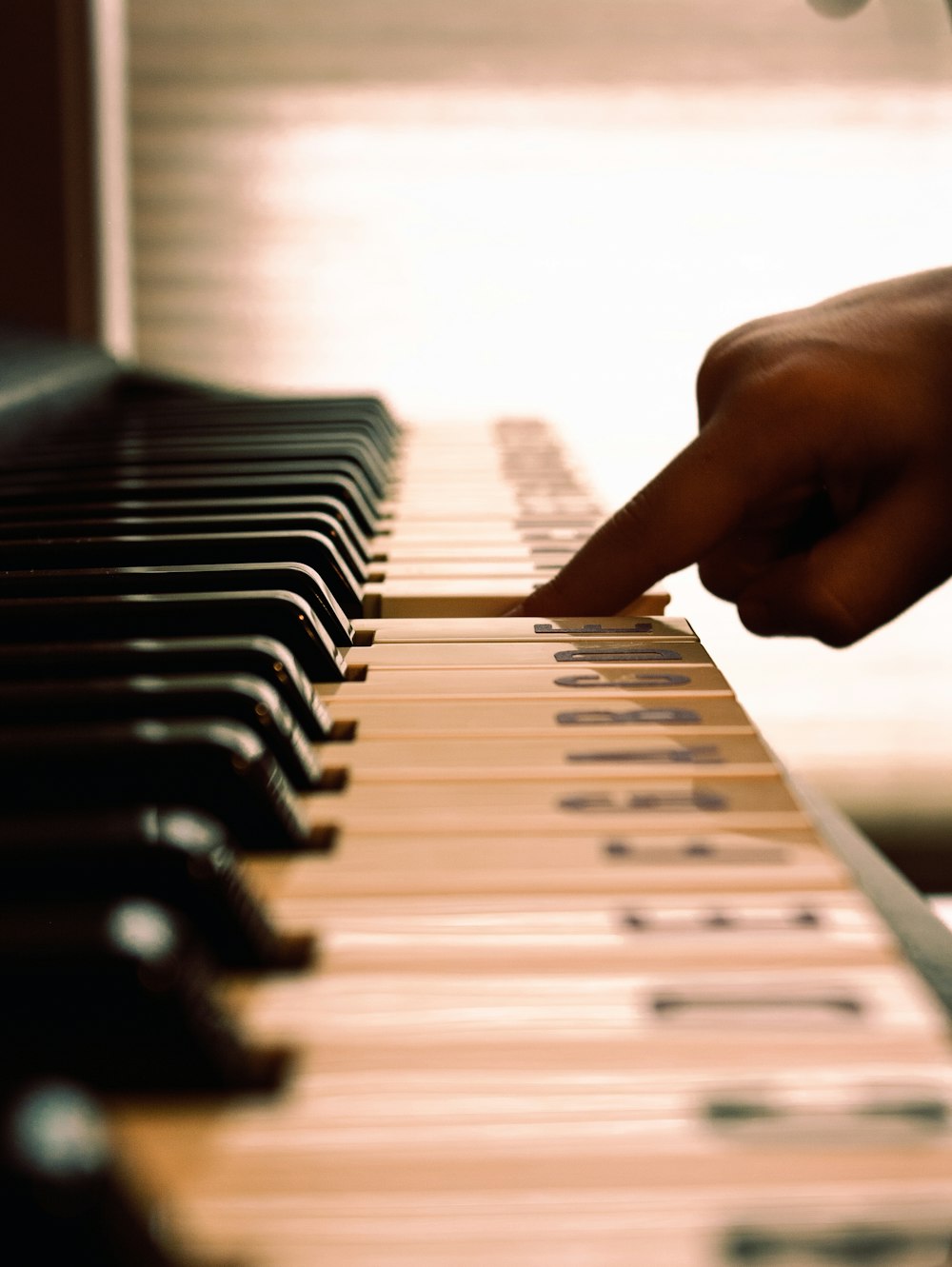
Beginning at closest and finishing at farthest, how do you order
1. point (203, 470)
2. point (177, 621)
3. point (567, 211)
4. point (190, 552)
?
point (177, 621) → point (190, 552) → point (203, 470) → point (567, 211)

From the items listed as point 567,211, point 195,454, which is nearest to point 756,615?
point 195,454

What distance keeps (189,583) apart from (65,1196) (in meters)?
0.51

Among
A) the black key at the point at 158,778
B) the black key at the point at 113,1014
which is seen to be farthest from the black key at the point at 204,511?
the black key at the point at 113,1014

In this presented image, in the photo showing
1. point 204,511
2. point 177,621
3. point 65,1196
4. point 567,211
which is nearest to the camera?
point 65,1196

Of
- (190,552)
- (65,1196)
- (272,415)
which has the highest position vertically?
(65,1196)

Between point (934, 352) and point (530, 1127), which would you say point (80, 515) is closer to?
point (934, 352)

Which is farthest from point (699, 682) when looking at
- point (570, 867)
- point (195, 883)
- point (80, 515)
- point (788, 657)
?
point (788, 657)

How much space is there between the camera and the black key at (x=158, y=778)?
47cm

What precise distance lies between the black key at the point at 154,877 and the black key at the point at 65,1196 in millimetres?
121

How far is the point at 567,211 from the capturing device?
8.70 ft

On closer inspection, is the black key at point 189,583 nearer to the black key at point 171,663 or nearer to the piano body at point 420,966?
the piano body at point 420,966

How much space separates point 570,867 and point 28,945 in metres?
0.20

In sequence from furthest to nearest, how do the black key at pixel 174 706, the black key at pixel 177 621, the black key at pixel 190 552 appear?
the black key at pixel 190 552
the black key at pixel 177 621
the black key at pixel 174 706

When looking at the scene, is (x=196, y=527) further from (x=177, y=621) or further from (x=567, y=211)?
(x=567, y=211)
